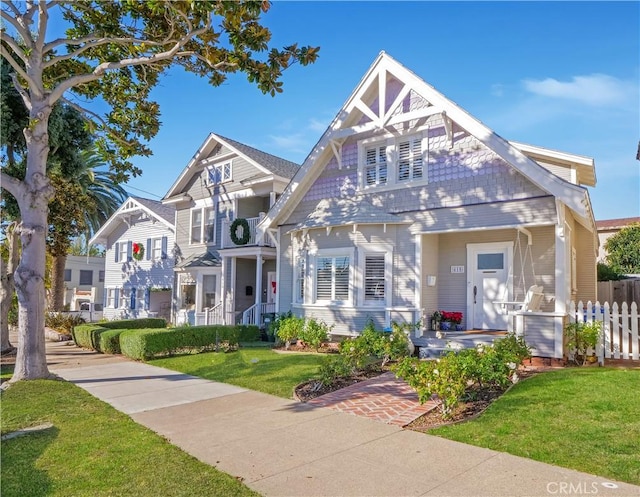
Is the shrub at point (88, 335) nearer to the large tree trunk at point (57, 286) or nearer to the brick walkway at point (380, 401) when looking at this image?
the large tree trunk at point (57, 286)

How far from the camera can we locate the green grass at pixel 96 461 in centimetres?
448

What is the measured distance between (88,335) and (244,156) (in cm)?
996

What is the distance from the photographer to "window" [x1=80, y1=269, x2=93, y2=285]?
145ft

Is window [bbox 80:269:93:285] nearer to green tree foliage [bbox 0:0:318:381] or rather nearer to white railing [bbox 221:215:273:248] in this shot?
white railing [bbox 221:215:273:248]

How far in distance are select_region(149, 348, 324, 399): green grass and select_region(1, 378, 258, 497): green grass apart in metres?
2.94

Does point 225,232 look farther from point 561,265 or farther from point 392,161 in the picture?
point 561,265

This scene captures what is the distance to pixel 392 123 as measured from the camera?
43.9 ft

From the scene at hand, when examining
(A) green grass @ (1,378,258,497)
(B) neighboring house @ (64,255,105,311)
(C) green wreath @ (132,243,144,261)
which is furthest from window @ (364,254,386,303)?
(B) neighboring house @ (64,255,105,311)

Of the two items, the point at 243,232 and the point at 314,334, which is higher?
the point at 243,232

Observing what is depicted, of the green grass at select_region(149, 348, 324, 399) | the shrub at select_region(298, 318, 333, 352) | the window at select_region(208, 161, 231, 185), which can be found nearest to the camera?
the green grass at select_region(149, 348, 324, 399)

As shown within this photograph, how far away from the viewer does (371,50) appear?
47.6ft

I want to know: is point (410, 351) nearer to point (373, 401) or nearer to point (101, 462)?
point (373, 401)

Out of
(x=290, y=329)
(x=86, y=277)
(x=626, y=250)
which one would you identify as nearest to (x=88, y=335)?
(x=290, y=329)

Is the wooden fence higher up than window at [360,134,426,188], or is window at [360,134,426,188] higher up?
window at [360,134,426,188]
